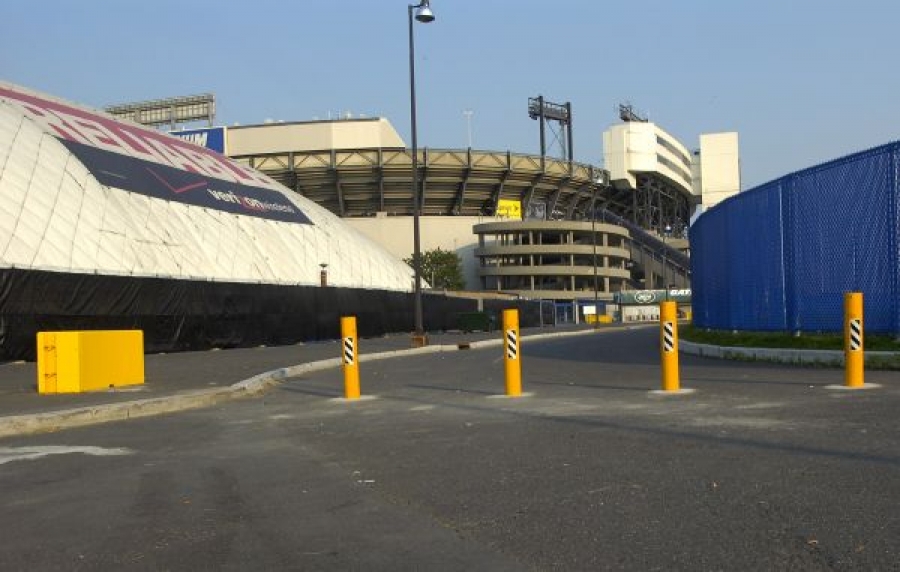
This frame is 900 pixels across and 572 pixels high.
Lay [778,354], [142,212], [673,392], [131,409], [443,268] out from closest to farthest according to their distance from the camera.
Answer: [673,392], [131,409], [778,354], [142,212], [443,268]

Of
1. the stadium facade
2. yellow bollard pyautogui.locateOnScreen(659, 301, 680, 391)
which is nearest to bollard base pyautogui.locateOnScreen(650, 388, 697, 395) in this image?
yellow bollard pyautogui.locateOnScreen(659, 301, 680, 391)

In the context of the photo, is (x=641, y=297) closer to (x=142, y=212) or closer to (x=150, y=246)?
(x=142, y=212)

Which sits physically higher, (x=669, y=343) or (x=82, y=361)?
(x=669, y=343)

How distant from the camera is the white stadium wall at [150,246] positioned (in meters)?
26.2

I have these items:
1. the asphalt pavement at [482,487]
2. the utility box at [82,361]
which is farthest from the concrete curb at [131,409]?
the utility box at [82,361]

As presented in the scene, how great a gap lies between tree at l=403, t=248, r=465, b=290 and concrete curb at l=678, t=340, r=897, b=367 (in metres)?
76.9

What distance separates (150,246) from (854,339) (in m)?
28.0

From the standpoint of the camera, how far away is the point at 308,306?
1451 inches

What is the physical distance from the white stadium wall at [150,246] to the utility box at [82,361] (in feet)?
27.7

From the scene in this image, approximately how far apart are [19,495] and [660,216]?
437ft

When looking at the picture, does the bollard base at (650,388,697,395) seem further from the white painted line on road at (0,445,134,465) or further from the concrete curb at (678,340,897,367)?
the white painted line on road at (0,445,134,465)

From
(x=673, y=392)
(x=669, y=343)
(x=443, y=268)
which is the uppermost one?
(x=443, y=268)

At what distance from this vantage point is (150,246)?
33688 mm

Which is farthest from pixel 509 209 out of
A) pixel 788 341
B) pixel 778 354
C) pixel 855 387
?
pixel 855 387
